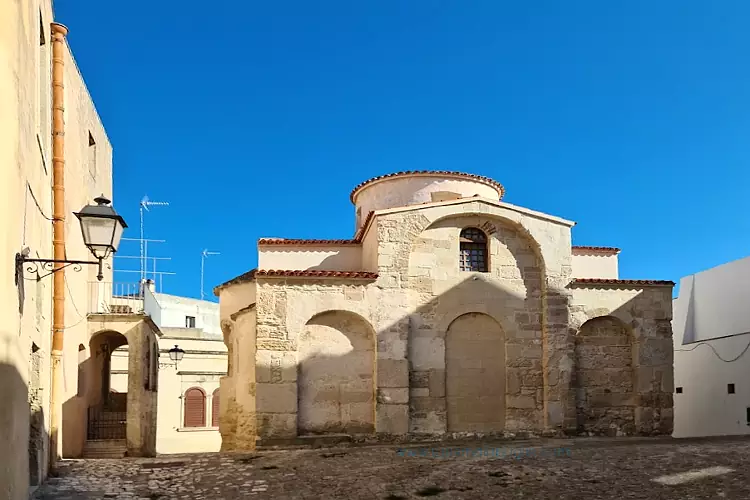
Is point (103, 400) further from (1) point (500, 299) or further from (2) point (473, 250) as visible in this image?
(1) point (500, 299)

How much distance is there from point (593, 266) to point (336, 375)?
787 centimetres

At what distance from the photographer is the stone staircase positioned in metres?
15.6

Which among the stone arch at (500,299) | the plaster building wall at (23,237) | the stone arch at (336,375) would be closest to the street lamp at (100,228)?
the plaster building wall at (23,237)

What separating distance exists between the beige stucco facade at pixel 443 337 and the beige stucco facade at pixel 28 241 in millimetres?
4249

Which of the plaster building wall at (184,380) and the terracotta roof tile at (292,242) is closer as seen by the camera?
the terracotta roof tile at (292,242)

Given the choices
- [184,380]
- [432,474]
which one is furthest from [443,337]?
[184,380]

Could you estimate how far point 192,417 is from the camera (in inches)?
1201

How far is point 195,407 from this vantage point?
100 feet

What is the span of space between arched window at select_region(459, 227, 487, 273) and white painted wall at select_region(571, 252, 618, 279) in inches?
124

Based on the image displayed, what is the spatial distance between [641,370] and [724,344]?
22.3ft

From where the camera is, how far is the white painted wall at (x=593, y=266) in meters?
18.1

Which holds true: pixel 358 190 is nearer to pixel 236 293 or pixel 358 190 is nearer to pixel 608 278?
pixel 236 293

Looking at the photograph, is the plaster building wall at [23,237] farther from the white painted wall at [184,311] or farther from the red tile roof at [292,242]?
→ the white painted wall at [184,311]

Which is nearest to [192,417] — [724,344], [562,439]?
[562,439]
